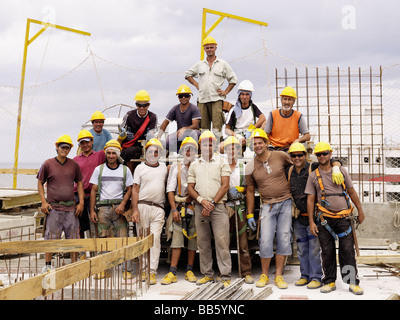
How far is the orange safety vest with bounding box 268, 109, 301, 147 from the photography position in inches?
341

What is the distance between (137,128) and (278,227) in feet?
10.5

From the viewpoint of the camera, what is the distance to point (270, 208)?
809 cm

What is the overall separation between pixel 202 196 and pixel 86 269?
286 cm

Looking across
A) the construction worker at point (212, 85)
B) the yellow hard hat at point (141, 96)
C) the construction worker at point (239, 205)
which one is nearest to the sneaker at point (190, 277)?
the construction worker at point (239, 205)

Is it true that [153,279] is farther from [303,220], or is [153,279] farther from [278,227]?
[303,220]

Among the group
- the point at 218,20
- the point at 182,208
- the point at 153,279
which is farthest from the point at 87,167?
the point at 218,20

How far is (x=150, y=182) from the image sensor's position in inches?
334

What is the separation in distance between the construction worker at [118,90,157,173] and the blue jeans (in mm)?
3146

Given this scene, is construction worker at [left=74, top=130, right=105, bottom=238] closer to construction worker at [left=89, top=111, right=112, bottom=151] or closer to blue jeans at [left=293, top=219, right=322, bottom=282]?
construction worker at [left=89, top=111, right=112, bottom=151]

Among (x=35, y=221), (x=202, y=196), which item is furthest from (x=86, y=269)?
(x=35, y=221)

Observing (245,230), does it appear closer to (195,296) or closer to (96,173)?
(195,296)

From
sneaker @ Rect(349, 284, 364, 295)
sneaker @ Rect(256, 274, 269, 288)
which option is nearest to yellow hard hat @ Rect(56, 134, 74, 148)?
sneaker @ Rect(256, 274, 269, 288)

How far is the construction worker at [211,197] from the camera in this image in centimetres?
807

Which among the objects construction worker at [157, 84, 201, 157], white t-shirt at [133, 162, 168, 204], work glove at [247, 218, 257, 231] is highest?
construction worker at [157, 84, 201, 157]
